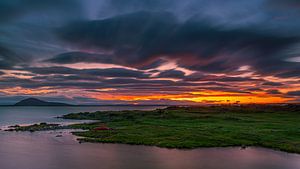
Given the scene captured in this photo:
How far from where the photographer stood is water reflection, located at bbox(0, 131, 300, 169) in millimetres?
33750

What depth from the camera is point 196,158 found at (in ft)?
123

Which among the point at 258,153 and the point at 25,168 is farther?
the point at 258,153

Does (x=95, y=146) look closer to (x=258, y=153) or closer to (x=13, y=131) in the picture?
(x=258, y=153)

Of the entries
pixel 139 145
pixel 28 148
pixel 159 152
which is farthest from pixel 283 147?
pixel 28 148

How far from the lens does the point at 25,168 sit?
3231cm

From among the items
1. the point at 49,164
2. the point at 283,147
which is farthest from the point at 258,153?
the point at 49,164

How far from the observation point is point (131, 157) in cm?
3784

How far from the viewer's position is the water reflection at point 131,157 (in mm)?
33750

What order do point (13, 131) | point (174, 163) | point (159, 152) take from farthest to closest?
point (13, 131), point (159, 152), point (174, 163)

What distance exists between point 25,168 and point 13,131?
1564 inches

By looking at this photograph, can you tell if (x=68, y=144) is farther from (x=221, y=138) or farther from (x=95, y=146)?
(x=221, y=138)

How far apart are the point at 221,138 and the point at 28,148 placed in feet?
106

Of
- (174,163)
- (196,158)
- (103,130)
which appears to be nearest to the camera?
(174,163)

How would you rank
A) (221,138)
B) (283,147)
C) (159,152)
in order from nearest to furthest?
(159,152), (283,147), (221,138)
